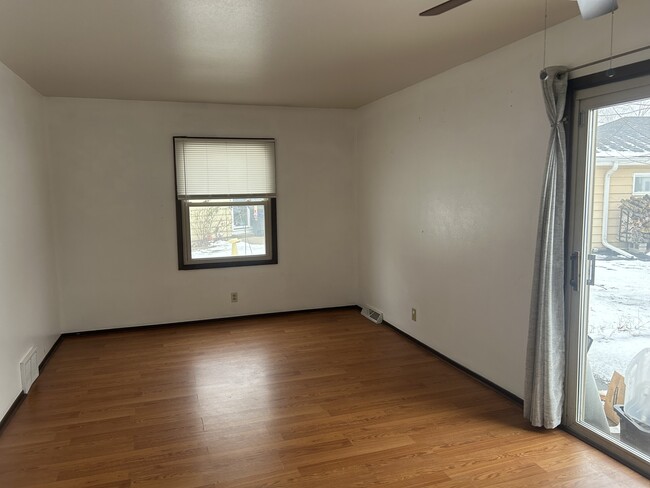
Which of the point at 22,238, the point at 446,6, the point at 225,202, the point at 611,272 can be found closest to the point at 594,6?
the point at 446,6

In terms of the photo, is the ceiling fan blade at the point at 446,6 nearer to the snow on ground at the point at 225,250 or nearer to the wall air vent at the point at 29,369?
the wall air vent at the point at 29,369

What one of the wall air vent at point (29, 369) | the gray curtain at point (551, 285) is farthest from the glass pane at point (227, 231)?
the gray curtain at point (551, 285)

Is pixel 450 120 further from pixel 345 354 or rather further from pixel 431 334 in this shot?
pixel 345 354

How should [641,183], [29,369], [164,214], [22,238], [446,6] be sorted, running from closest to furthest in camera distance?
[446,6] → [641,183] → [29,369] → [22,238] → [164,214]

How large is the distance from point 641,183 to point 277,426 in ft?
8.21

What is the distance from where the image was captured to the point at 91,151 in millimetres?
5078

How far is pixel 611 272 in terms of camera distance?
2.75 m

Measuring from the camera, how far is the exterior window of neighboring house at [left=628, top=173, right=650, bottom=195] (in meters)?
2.53

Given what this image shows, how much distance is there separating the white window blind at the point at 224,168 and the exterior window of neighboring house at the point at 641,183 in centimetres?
384

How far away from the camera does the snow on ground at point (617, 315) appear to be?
258 cm

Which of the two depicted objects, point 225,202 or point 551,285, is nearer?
point 551,285

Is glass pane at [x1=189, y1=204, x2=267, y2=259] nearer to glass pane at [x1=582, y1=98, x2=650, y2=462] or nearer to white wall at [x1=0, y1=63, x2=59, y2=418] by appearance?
white wall at [x1=0, y1=63, x2=59, y2=418]

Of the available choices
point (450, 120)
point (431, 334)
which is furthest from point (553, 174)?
point (431, 334)

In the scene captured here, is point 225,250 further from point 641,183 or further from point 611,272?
point 641,183
